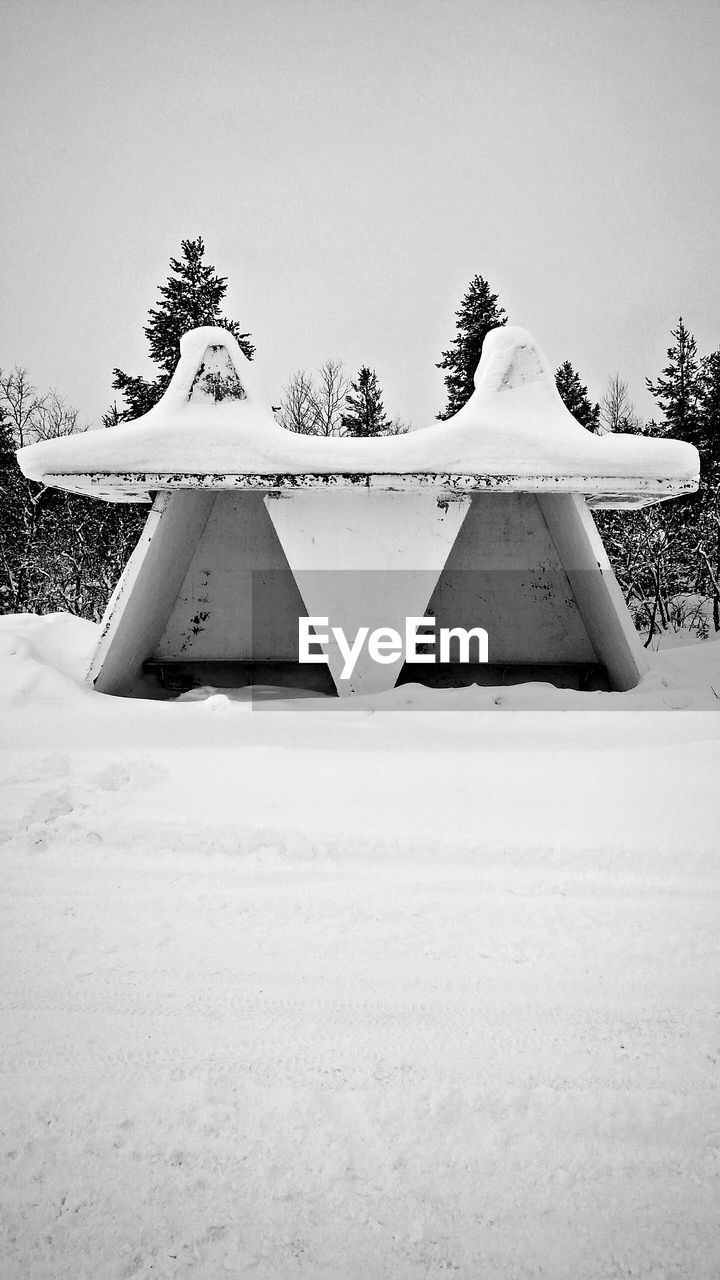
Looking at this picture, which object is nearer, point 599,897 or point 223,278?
point 599,897

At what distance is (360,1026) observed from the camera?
1696 mm

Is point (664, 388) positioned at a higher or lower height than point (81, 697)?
higher

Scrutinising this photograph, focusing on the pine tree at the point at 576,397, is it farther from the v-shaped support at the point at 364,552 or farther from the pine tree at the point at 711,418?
the v-shaped support at the point at 364,552

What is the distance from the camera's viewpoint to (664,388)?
76.0 ft

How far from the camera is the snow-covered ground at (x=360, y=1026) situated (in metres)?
1.20

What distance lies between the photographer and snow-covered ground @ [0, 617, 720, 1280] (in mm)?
1201

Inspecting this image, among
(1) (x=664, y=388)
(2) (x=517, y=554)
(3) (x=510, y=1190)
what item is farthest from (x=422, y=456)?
(1) (x=664, y=388)

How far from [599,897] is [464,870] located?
1.58 feet

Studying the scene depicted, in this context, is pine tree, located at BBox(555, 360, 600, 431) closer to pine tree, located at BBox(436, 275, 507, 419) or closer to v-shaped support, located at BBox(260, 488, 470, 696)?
pine tree, located at BBox(436, 275, 507, 419)

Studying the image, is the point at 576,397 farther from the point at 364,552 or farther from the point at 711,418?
the point at 364,552

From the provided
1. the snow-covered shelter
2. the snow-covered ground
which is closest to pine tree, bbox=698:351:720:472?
the snow-covered shelter

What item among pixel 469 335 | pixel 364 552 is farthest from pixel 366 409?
pixel 364 552

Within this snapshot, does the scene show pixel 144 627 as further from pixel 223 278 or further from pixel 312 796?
pixel 223 278

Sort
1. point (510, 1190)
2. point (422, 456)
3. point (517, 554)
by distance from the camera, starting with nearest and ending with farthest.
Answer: point (510, 1190), point (422, 456), point (517, 554)
